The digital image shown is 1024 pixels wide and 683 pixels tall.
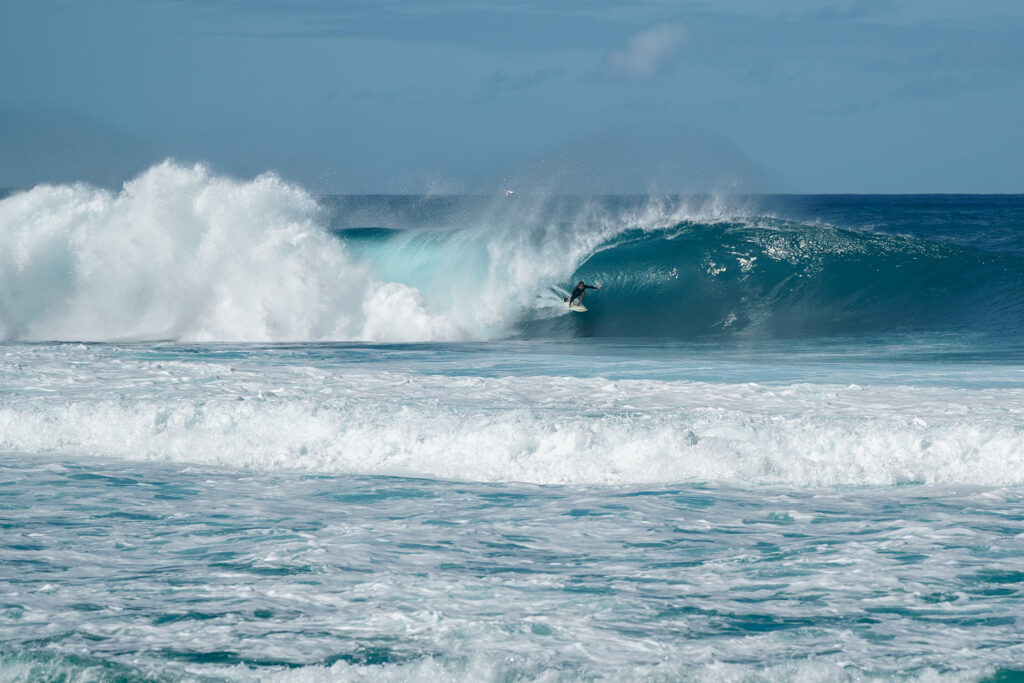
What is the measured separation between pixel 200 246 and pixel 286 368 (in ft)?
28.9

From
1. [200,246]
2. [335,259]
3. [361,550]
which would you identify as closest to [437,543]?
[361,550]

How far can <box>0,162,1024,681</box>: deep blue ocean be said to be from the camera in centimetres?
411

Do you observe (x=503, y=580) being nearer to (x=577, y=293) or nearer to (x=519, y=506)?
(x=519, y=506)

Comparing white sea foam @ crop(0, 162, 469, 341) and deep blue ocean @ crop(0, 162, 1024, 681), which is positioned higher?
white sea foam @ crop(0, 162, 469, 341)

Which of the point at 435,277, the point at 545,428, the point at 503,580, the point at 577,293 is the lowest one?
the point at 503,580

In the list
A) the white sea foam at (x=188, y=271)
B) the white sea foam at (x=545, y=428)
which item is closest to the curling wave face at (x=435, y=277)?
the white sea foam at (x=188, y=271)

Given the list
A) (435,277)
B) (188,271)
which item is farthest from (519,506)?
(435,277)

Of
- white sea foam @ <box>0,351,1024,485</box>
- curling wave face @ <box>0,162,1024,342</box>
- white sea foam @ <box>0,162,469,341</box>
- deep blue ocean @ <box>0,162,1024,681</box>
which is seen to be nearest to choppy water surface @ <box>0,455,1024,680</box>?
deep blue ocean @ <box>0,162,1024,681</box>

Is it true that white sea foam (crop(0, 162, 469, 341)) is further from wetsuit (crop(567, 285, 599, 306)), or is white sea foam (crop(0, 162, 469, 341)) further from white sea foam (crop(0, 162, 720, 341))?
wetsuit (crop(567, 285, 599, 306))

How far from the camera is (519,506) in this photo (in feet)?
21.0

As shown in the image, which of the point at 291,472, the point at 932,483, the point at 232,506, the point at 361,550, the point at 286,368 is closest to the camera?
the point at 361,550

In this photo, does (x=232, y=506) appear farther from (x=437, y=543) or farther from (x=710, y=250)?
(x=710, y=250)

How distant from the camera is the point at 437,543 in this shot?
5535mm

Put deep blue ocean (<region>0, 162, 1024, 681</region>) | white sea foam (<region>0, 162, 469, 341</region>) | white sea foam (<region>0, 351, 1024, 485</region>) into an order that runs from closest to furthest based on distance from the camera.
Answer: deep blue ocean (<region>0, 162, 1024, 681</region>) → white sea foam (<region>0, 351, 1024, 485</region>) → white sea foam (<region>0, 162, 469, 341</region>)
